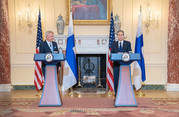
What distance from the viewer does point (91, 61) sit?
852 cm

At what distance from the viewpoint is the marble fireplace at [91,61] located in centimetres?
774

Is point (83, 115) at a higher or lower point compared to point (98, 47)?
lower

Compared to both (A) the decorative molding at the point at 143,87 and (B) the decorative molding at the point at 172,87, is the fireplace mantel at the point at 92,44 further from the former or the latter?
(B) the decorative molding at the point at 172,87

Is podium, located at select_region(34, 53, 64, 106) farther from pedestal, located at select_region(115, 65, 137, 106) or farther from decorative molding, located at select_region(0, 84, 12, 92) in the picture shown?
decorative molding, located at select_region(0, 84, 12, 92)

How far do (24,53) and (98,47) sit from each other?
2611 mm

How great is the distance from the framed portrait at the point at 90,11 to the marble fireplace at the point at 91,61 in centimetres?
76

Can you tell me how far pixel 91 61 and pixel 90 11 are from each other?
180 centimetres

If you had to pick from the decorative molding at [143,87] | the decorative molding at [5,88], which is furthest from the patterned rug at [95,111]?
the decorative molding at [143,87]

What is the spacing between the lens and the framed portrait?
805 cm

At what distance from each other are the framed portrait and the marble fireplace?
760 millimetres

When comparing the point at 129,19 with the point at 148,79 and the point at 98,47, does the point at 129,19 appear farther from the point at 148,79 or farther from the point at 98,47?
the point at 148,79

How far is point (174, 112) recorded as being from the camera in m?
4.41

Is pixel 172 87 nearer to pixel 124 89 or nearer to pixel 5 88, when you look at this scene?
pixel 124 89

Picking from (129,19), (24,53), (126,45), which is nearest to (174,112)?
(126,45)
